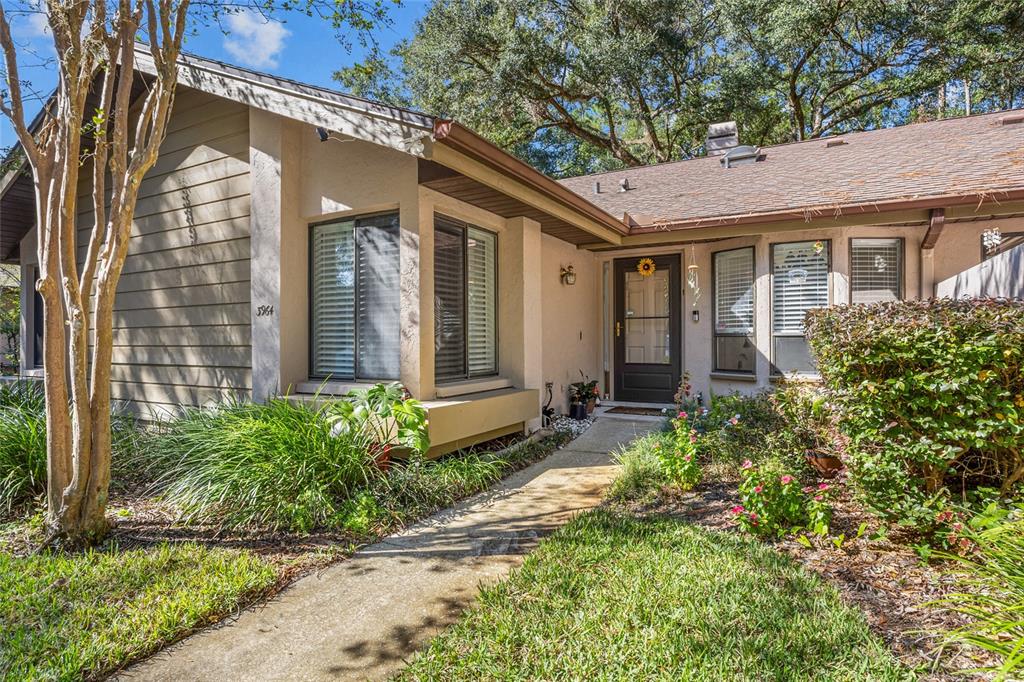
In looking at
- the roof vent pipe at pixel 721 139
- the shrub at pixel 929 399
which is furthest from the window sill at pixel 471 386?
the roof vent pipe at pixel 721 139

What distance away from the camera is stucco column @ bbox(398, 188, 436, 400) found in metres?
4.90

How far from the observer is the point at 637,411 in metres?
7.86

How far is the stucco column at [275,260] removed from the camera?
214 inches

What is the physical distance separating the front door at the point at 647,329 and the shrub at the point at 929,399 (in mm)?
4777

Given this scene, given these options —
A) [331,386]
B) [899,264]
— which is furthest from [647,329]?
[331,386]

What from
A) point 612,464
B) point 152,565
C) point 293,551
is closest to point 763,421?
point 612,464

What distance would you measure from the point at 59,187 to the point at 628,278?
6.85 meters

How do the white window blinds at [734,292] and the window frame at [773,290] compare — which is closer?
the window frame at [773,290]

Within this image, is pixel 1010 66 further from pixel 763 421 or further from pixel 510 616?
pixel 510 616

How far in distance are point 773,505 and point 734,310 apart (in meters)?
4.68

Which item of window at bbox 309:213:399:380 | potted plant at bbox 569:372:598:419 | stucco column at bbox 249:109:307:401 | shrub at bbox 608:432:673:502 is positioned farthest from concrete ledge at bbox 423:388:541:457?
stucco column at bbox 249:109:307:401

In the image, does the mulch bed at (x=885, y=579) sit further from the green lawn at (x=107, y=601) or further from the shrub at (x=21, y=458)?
the shrub at (x=21, y=458)

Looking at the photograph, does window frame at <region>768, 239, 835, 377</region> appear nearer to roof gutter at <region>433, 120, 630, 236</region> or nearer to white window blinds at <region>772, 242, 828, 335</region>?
white window blinds at <region>772, 242, 828, 335</region>

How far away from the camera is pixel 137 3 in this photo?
3576mm
